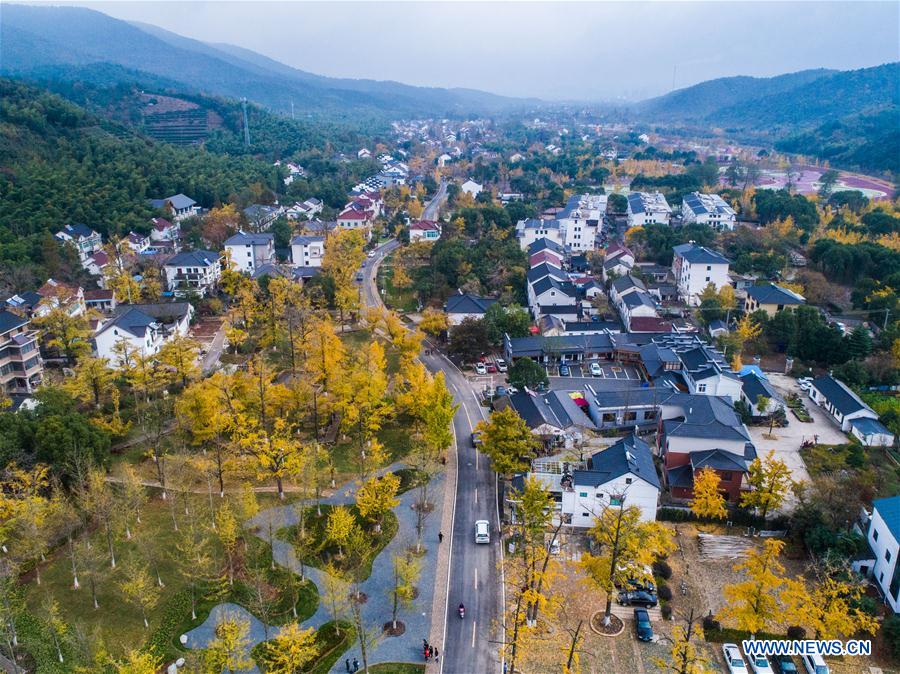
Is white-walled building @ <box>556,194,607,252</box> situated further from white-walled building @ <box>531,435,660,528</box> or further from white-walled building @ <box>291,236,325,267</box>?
white-walled building @ <box>531,435,660,528</box>

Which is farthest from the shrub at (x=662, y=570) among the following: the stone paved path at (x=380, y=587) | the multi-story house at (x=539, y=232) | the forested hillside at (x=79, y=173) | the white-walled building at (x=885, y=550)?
the forested hillside at (x=79, y=173)

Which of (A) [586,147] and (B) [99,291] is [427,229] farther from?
(A) [586,147]

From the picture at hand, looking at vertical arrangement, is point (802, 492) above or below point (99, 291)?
above

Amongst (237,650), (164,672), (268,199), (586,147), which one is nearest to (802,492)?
(237,650)

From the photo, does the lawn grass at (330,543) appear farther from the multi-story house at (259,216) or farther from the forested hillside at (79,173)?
the multi-story house at (259,216)

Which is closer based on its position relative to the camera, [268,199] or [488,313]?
[488,313]
